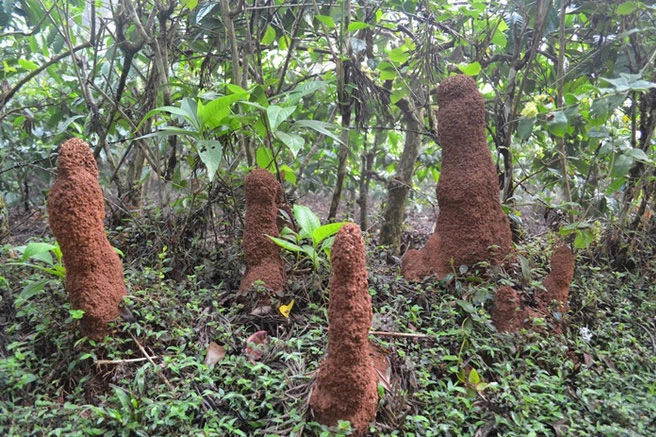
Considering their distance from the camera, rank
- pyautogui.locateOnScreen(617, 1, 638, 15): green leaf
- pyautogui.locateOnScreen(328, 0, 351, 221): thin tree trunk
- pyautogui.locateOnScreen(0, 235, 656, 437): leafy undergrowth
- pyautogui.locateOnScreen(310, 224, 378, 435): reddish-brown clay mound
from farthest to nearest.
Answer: pyautogui.locateOnScreen(328, 0, 351, 221): thin tree trunk < pyautogui.locateOnScreen(617, 1, 638, 15): green leaf < pyautogui.locateOnScreen(0, 235, 656, 437): leafy undergrowth < pyautogui.locateOnScreen(310, 224, 378, 435): reddish-brown clay mound

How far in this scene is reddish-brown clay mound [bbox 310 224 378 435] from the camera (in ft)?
6.55

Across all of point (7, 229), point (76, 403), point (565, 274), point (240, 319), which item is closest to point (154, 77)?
point (7, 229)

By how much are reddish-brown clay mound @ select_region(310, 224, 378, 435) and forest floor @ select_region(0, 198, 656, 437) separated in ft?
0.27

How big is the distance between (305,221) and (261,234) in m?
0.29

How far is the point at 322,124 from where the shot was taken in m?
3.15

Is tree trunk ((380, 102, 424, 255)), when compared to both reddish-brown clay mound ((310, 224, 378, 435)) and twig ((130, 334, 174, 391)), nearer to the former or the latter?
reddish-brown clay mound ((310, 224, 378, 435))

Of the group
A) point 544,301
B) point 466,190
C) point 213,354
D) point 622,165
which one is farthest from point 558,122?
point 213,354

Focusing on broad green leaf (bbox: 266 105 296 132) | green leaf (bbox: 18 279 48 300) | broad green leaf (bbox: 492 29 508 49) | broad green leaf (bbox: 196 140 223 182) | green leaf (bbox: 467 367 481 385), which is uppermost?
broad green leaf (bbox: 492 29 508 49)

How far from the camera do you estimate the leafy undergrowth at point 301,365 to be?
2100 millimetres

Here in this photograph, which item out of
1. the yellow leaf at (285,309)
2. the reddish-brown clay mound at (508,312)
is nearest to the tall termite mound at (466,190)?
the reddish-brown clay mound at (508,312)

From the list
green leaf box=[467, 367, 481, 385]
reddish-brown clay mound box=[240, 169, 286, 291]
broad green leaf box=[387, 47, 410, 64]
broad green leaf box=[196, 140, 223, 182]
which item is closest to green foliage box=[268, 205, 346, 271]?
reddish-brown clay mound box=[240, 169, 286, 291]

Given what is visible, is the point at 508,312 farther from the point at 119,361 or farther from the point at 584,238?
the point at 119,361

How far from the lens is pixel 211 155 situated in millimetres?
2654

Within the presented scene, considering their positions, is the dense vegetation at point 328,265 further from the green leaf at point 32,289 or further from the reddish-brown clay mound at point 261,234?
the reddish-brown clay mound at point 261,234
